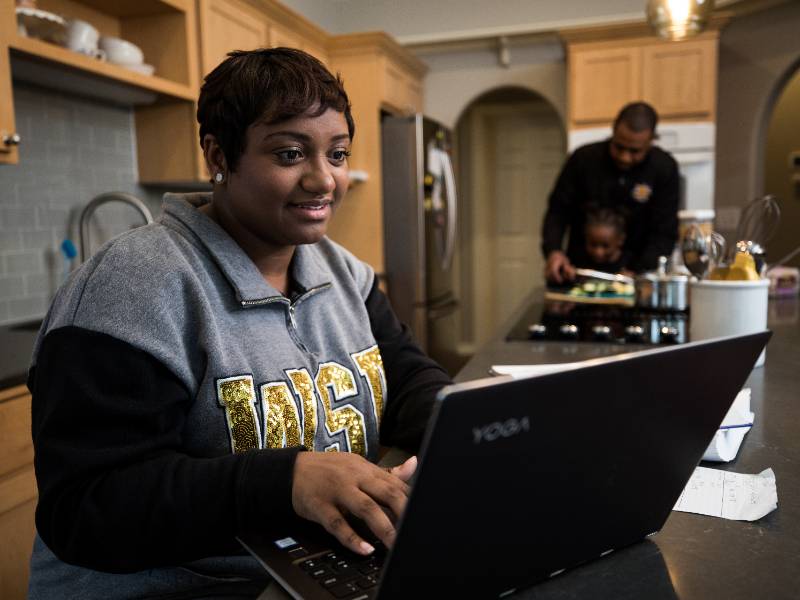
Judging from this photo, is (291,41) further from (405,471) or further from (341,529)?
(341,529)

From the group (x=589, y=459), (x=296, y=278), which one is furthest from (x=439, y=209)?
(x=589, y=459)

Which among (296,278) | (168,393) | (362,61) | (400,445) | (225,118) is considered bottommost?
(400,445)

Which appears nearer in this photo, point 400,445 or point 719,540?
point 719,540

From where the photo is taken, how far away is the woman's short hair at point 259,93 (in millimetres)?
927

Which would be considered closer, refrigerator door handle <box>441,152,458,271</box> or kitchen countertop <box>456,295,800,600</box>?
kitchen countertop <box>456,295,800,600</box>

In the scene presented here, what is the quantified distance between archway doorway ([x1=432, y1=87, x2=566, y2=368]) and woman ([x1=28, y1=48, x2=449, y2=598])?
484cm

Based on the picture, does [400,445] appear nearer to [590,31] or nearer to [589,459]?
[589,459]

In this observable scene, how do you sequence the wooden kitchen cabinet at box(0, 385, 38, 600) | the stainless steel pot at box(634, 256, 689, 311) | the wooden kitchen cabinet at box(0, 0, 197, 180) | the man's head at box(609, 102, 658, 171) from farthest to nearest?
the man's head at box(609, 102, 658, 171)
the wooden kitchen cabinet at box(0, 0, 197, 180)
the stainless steel pot at box(634, 256, 689, 311)
the wooden kitchen cabinet at box(0, 385, 38, 600)

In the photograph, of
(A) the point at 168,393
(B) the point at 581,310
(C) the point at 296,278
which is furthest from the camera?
(B) the point at 581,310

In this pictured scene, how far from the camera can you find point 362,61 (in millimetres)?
4270

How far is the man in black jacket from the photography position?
9.48ft

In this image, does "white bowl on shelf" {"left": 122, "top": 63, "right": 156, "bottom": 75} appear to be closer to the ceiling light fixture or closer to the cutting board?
the cutting board

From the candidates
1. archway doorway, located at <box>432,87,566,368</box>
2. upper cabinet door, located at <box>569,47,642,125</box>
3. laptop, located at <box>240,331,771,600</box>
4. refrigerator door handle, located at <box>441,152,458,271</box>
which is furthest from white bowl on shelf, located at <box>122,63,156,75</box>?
archway doorway, located at <box>432,87,566,368</box>

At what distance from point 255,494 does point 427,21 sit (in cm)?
487
